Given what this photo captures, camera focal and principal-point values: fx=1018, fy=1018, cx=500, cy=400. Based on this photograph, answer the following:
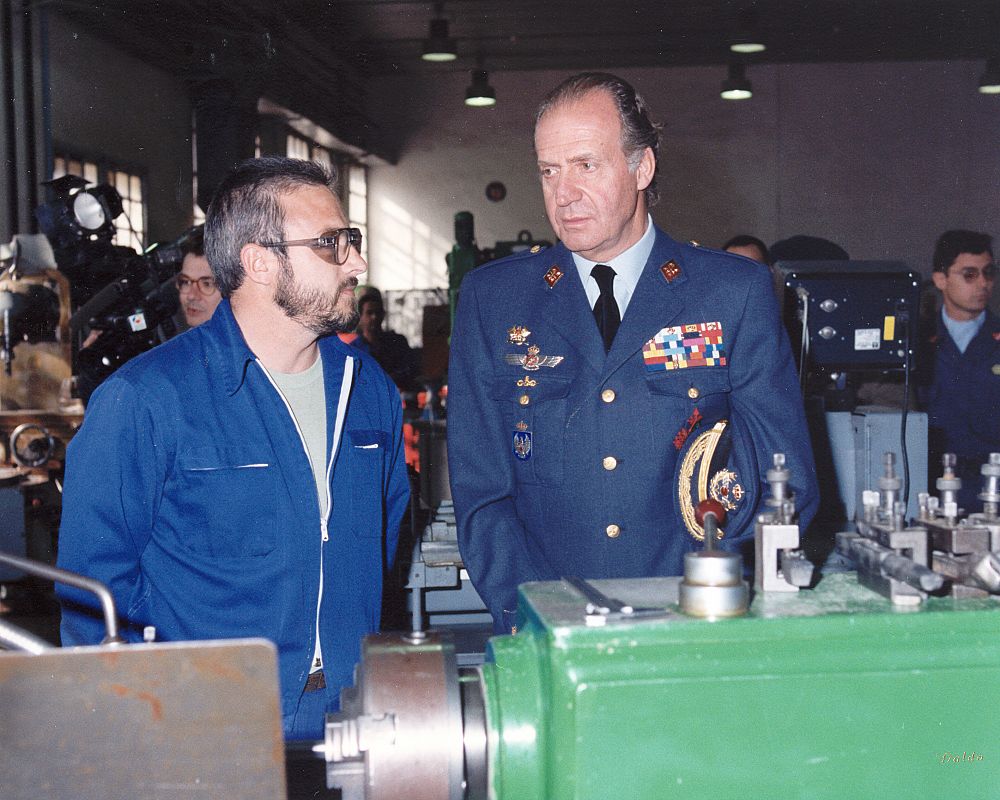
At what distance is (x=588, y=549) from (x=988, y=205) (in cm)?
1073

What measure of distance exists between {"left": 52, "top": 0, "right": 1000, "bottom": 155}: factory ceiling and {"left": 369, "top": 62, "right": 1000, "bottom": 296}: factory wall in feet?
0.67

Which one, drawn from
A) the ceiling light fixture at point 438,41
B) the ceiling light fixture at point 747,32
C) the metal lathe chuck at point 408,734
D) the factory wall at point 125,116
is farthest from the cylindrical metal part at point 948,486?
the ceiling light fixture at point 747,32

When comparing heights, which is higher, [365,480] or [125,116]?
[125,116]

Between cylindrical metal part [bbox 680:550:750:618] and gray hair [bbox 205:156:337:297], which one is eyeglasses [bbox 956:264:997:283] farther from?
cylindrical metal part [bbox 680:550:750:618]

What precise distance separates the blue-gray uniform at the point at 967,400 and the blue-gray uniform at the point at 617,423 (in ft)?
6.65

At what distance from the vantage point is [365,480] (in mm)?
1634

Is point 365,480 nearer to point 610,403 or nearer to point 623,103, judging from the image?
point 610,403

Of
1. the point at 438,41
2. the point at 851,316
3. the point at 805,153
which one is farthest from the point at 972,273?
the point at 805,153

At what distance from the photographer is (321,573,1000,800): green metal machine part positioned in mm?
762

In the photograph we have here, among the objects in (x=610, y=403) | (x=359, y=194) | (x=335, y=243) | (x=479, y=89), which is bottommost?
(x=610, y=403)

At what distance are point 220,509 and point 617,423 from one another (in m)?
0.60

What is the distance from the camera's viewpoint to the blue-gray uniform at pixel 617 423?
145cm

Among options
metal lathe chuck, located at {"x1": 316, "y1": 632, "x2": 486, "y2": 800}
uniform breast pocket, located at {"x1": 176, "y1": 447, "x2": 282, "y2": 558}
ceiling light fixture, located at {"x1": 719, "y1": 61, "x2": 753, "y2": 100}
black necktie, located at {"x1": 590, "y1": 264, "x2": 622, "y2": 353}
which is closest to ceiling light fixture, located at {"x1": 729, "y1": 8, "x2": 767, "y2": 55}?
ceiling light fixture, located at {"x1": 719, "y1": 61, "x2": 753, "y2": 100}

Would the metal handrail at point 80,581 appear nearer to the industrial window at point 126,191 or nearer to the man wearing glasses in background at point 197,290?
the man wearing glasses in background at point 197,290
